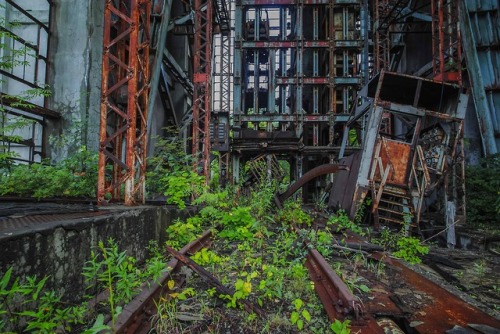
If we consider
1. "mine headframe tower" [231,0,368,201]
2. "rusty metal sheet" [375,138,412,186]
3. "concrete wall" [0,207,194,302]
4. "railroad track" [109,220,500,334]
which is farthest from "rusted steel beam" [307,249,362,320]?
"mine headframe tower" [231,0,368,201]

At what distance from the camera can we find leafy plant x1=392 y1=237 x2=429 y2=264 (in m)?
4.86

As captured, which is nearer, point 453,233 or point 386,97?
point 453,233

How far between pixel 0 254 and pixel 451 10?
1304cm

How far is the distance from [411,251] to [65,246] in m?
5.12

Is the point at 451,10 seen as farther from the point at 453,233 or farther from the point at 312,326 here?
the point at 312,326

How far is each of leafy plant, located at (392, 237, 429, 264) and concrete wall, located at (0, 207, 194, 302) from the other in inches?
166

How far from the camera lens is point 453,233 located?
6980mm

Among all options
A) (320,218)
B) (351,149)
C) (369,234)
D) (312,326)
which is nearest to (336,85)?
(351,149)

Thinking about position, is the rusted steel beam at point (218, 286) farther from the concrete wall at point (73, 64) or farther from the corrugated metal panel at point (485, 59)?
the corrugated metal panel at point (485, 59)

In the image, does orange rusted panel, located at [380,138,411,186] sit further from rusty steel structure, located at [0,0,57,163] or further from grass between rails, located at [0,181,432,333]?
rusty steel structure, located at [0,0,57,163]

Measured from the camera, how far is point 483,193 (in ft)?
28.8

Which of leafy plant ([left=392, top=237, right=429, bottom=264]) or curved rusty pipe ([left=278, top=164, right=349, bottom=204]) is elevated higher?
curved rusty pipe ([left=278, top=164, right=349, bottom=204])

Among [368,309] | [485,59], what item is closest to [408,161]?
[368,309]

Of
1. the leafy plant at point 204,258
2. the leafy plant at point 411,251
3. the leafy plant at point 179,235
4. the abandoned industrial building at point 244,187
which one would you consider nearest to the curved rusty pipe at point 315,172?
the abandoned industrial building at point 244,187
